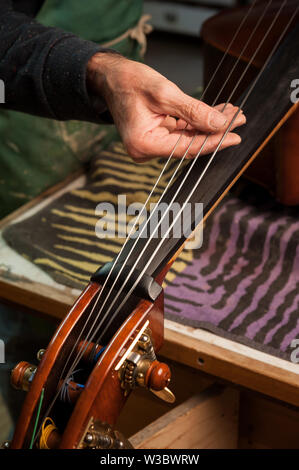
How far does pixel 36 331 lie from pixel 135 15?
70 centimetres

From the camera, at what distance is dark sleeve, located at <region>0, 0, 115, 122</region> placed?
785 mm

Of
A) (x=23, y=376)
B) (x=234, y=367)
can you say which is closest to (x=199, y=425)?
(x=234, y=367)

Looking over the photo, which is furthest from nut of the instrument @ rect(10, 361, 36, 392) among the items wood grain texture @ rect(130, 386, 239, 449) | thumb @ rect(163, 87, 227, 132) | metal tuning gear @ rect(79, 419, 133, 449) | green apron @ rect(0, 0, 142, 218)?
green apron @ rect(0, 0, 142, 218)

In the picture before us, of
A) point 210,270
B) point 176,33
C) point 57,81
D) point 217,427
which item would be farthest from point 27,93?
point 176,33

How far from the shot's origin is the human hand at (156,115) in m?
0.68

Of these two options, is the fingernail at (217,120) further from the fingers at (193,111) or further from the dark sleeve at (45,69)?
the dark sleeve at (45,69)

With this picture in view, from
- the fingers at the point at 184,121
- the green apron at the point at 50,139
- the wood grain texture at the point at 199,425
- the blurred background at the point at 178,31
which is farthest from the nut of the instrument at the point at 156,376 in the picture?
the blurred background at the point at 178,31

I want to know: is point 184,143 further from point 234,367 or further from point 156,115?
Answer: point 234,367

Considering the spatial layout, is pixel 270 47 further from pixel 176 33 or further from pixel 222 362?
pixel 176 33

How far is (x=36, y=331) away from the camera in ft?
3.36

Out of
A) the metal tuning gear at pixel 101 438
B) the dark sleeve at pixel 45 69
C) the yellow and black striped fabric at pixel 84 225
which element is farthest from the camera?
the yellow and black striped fabric at pixel 84 225

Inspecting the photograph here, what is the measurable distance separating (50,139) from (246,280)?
20.9 inches

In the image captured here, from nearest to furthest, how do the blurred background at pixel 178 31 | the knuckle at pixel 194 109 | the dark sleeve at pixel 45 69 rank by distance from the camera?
the knuckle at pixel 194 109 < the dark sleeve at pixel 45 69 < the blurred background at pixel 178 31

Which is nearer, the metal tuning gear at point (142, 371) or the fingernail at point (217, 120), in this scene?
the metal tuning gear at point (142, 371)
